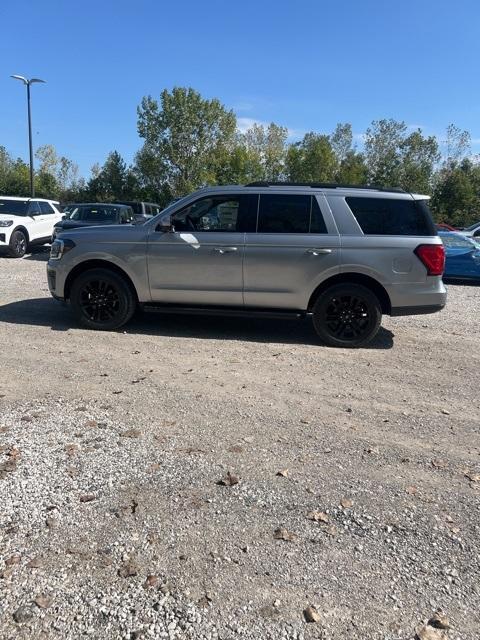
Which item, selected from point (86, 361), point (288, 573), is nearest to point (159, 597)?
point (288, 573)

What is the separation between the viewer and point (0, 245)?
15.4 meters

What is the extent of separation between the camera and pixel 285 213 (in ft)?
22.6

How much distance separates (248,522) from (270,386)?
233 cm

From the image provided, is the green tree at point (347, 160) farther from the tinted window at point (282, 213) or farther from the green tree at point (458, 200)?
the tinted window at point (282, 213)

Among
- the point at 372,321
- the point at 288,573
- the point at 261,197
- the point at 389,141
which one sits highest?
the point at 389,141

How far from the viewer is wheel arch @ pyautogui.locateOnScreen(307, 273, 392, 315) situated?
6.83m

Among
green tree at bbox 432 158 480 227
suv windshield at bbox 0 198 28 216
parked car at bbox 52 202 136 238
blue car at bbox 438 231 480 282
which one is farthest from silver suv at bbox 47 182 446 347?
green tree at bbox 432 158 480 227

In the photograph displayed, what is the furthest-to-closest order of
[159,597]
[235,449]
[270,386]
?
[270,386] < [235,449] < [159,597]

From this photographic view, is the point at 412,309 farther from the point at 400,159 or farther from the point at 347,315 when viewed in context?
the point at 400,159

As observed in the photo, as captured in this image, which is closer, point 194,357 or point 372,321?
point 194,357

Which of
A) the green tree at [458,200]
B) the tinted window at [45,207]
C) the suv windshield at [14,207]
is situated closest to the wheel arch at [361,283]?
the suv windshield at [14,207]

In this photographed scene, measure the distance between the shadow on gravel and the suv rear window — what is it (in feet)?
4.94

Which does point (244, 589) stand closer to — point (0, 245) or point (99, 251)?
point (99, 251)

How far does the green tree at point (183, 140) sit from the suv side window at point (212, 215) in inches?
1768
